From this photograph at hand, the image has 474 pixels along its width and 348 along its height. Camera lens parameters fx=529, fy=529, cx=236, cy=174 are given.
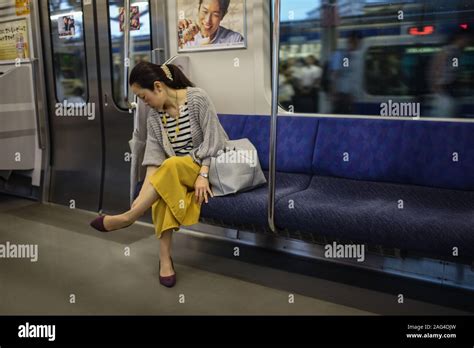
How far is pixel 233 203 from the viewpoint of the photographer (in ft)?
10.3

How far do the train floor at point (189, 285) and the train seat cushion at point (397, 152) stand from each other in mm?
618

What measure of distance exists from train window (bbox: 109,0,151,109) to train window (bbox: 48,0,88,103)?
0.37 m

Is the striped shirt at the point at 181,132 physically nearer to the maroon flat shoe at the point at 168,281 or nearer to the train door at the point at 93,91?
the maroon flat shoe at the point at 168,281

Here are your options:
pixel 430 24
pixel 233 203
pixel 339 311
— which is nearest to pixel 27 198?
pixel 233 203

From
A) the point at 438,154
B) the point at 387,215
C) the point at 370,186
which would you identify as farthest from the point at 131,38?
the point at 387,215

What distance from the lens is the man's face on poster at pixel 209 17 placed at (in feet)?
13.1

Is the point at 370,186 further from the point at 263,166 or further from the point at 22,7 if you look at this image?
the point at 22,7

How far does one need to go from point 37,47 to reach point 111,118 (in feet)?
3.93

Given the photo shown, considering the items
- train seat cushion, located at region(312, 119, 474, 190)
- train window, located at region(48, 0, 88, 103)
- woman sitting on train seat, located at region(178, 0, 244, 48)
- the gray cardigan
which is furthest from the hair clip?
train window, located at region(48, 0, 88, 103)

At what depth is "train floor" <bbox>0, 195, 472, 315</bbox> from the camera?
2.84 meters

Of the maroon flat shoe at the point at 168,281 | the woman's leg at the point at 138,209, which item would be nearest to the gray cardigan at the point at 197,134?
the woman's leg at the point at 138,209

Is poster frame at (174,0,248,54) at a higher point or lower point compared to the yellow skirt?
higher

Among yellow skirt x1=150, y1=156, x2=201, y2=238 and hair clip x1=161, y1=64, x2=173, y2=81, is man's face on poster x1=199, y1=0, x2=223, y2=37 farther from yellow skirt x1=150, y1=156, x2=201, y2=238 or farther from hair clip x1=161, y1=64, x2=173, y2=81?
yellow skirt x1=150, y1=156, x2=201, y2=238

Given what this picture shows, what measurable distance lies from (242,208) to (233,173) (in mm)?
227
